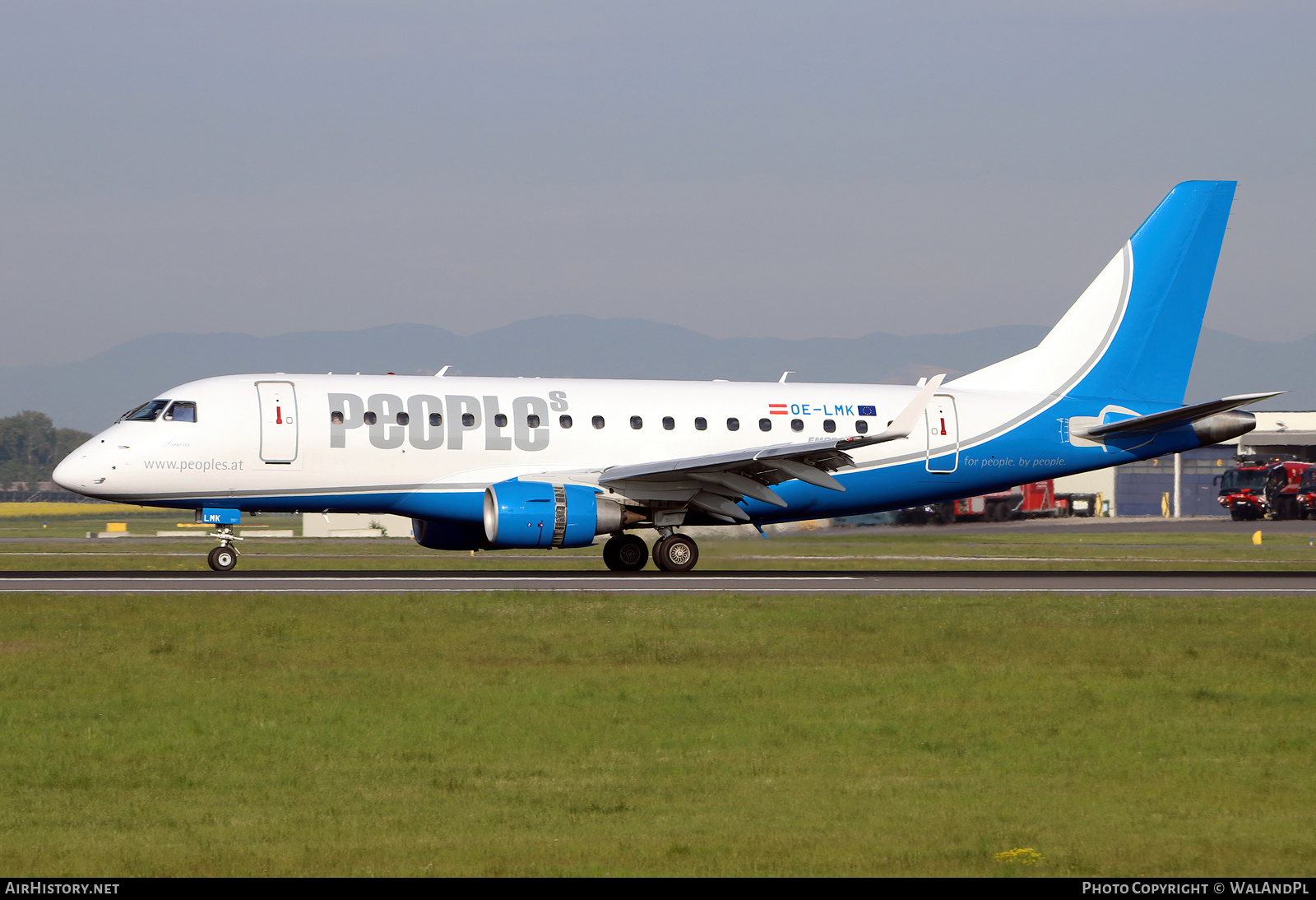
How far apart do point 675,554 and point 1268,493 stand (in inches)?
2535

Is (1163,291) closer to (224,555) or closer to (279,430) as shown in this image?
(279,430)

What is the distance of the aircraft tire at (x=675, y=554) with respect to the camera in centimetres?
3153

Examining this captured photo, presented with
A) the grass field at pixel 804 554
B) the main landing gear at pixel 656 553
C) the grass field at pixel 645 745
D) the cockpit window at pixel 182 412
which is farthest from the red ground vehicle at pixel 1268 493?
the cockpit window at pixel 182 412

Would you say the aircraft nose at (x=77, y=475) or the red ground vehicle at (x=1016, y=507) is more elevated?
the aircraft nose at (x=77, y=475)

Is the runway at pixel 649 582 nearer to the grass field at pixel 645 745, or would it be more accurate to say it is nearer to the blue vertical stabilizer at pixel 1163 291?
the grass field at pixel 645 745

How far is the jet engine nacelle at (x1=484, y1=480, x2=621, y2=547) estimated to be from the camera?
28422 millimetres

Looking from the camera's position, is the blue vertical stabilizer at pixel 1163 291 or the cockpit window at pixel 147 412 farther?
the blue vertical stabilizer at pixel 1163 291

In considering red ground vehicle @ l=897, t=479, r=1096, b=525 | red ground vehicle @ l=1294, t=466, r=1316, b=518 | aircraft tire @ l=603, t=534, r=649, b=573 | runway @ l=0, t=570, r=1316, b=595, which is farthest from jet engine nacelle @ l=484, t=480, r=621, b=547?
red ground vehicle @ l=1294, t=466, r=1316, b=518

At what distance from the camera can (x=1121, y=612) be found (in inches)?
895

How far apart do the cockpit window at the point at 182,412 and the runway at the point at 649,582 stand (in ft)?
10.7

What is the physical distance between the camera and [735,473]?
1221 inches

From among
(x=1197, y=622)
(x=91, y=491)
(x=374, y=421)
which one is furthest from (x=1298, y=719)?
(x=91, y=491)

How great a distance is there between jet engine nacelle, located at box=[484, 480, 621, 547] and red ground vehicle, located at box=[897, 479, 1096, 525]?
1604 inches
